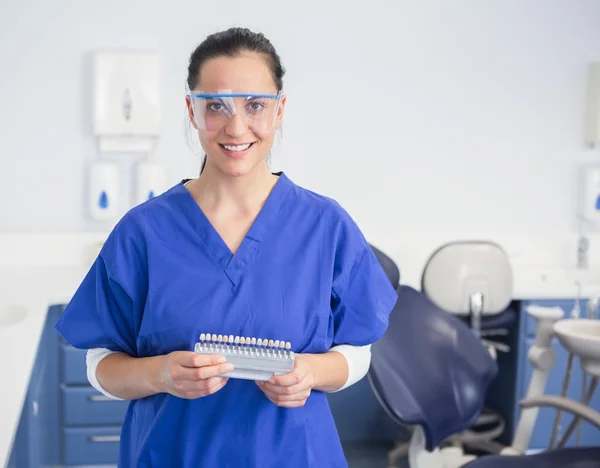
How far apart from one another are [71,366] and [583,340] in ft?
5.64

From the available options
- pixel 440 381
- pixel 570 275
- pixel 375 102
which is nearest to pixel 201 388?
pixel 440 381

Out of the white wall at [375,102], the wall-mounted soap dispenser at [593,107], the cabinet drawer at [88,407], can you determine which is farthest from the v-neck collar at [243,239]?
the wall-mounted soap dispenser at [593,107]

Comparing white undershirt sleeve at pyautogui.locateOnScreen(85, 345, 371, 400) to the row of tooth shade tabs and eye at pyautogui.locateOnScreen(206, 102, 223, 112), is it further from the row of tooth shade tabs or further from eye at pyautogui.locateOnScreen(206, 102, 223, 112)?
eye at pyautogui.locateOnScreen(206, 102, 223, 112)

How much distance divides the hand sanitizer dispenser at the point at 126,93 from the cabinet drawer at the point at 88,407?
1.02m

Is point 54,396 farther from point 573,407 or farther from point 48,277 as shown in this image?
point 573,407

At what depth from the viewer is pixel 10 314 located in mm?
2598

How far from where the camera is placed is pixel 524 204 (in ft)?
12.0

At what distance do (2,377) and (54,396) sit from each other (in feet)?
3.75

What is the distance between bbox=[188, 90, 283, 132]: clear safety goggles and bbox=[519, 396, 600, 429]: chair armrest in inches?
49.9

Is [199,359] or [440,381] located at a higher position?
[199,359]

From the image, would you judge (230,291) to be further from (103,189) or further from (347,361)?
(103,189)

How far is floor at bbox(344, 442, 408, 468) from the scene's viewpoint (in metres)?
3.10

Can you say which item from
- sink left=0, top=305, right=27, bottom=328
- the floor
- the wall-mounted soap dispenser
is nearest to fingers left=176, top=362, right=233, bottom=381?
sink left=0, top=305, right=27, bottom=328

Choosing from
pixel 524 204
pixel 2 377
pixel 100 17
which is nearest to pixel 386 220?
pixel 524 204
